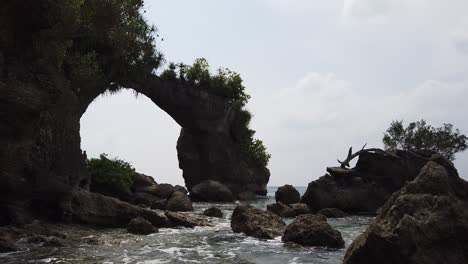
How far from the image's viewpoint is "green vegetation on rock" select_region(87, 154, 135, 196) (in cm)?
2936

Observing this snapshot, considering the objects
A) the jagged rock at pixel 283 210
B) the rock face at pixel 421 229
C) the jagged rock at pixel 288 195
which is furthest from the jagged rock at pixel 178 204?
the rock face at pixel 421 229

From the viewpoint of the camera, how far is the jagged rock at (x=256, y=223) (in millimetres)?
15828

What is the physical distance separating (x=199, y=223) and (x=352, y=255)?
11.1 metres

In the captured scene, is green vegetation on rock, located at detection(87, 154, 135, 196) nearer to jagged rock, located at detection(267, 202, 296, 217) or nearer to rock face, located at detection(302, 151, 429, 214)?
jagged rock, located at detection(267, 202, 296, 217)

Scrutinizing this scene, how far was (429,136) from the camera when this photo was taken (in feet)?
173

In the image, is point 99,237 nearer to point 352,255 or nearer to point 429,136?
point 352,255

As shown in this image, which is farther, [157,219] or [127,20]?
[127,20]

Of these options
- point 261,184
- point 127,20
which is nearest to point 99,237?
point 127,20

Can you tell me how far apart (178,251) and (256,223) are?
4.44 metres

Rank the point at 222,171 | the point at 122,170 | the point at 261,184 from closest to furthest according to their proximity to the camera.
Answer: the point at 122,170 → the point at 222,171 → the point at 261,184

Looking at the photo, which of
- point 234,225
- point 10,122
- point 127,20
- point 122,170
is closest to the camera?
point 10,122

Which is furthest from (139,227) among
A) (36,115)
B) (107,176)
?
(107,176)

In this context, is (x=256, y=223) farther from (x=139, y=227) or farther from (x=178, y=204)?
(x=178, y=204)

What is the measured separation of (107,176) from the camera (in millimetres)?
29406
